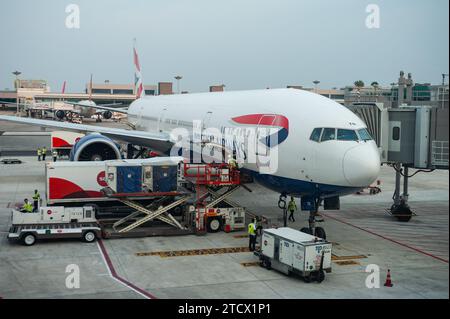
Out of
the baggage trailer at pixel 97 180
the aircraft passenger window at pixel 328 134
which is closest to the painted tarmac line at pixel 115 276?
the baggage trailer at pixel 97 180

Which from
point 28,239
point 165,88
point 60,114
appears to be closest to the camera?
point 28,239

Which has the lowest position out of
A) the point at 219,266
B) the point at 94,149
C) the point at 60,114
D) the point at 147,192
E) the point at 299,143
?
the point at 219,266

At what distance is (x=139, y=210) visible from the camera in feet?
76.7

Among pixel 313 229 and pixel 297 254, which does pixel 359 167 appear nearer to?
pixel 313 229

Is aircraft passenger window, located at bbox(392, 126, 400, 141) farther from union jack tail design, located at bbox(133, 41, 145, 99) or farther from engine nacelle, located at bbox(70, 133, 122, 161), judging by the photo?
union jack tail design, located at bbox(133, 41, 145, 99)

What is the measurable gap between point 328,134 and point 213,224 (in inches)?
273

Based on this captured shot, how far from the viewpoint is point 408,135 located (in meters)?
24.3

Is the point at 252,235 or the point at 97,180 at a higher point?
the point at 97,180

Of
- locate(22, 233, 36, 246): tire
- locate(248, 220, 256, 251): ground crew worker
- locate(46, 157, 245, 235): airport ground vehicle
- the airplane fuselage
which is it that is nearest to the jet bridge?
the airplane fuselage

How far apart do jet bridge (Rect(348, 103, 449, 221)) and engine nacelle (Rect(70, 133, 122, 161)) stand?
Answer: 14.4 metres

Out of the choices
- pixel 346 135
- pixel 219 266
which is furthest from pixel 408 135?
pixel 219 266

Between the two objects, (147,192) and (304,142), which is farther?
(147,192)
